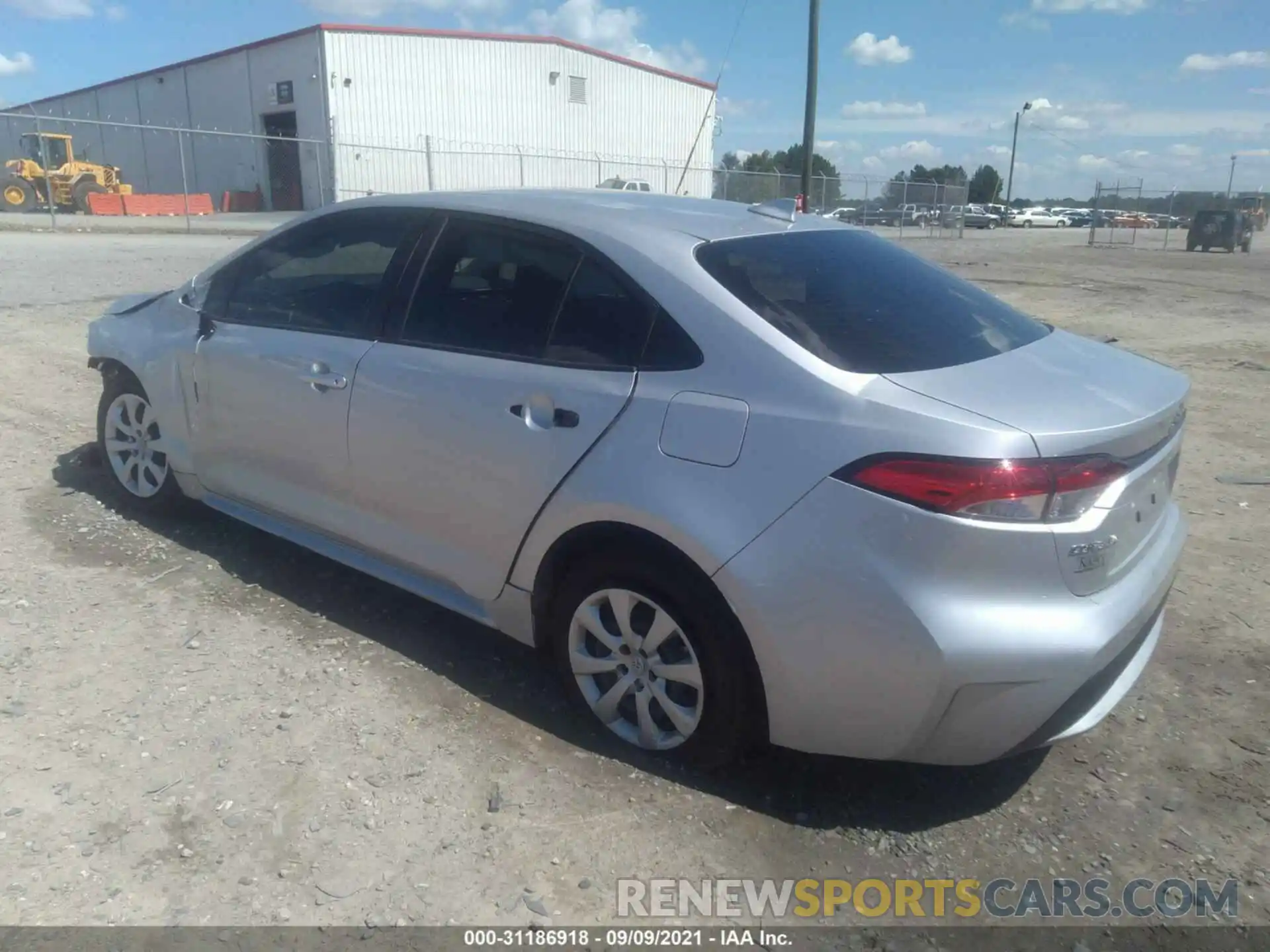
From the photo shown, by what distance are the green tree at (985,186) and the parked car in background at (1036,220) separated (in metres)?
17.3

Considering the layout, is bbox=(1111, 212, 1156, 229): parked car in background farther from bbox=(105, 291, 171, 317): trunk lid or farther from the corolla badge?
the corolla badge

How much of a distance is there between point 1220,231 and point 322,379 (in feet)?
118

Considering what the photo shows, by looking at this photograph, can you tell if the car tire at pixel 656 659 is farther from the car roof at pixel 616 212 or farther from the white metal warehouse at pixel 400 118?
the white metal warehouse at pixel 400 118

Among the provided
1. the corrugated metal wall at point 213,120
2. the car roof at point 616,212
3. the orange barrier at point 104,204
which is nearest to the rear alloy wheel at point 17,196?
the orange barrier at point 104,204

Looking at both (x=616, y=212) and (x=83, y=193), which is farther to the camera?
(x=83, y=193)

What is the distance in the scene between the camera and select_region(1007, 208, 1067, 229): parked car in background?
61.4 m

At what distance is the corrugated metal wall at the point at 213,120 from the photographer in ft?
114

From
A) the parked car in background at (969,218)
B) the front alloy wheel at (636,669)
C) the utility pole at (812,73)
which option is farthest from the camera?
the parked car in background at (969,218)

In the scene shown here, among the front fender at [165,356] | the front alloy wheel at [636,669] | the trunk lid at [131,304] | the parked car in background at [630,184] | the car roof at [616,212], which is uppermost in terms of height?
the parked car in background at [630,184]

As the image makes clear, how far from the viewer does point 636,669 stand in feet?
9.67

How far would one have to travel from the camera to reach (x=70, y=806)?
2732 mm

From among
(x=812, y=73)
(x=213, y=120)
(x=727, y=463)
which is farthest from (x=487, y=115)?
(x=727, y=463)

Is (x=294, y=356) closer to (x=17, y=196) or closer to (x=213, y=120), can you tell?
(x=17, y=196)

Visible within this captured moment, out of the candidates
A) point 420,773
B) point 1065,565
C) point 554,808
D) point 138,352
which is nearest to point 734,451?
point 1065,565
